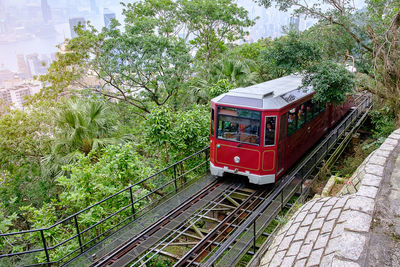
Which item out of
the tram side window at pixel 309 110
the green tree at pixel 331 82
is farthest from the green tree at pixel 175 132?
the green tree at pixel 331 82

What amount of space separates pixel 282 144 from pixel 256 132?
1012 mm

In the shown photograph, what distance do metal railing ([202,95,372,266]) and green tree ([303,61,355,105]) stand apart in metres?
1.85

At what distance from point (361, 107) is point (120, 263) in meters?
18.0

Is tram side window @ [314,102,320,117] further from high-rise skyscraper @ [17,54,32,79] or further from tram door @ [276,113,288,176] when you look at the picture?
high-rise skyscraper @ [17,54,32,79]

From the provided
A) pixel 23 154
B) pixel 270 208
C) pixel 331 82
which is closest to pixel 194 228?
pixel 270 208

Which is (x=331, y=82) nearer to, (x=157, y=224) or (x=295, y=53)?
(x=295, y=53)

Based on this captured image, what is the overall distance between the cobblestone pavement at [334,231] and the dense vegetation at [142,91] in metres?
5.35

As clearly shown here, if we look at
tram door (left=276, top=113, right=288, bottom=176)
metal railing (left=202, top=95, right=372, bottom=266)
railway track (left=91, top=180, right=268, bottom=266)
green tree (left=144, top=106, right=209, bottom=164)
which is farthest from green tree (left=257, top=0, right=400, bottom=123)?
railway track (left=91, top=180, right=268, bottom=266)

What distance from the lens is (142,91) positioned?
53.2 feet

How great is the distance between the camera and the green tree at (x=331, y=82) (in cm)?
1066

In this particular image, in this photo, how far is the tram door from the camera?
9.23 metres

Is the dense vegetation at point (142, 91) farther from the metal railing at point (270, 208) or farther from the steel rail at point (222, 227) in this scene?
the steel rail at point (222, 227)

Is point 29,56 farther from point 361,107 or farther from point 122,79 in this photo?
point 361,107

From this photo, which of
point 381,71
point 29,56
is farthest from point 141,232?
point 29,56
